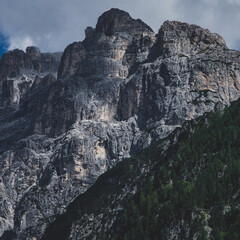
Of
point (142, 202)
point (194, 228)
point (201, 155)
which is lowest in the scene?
point (194, 228)

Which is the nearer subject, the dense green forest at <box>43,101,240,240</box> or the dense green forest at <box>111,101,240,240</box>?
the dense green forest at <box>111,101,240,240</box>

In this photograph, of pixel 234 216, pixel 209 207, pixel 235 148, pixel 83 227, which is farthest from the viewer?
pixel 83 227

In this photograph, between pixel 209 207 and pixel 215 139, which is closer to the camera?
pixel 209 207

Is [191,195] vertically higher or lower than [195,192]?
lower

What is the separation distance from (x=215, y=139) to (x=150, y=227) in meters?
36.7

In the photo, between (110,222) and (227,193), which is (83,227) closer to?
(110,222)

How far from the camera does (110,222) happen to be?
7323 inches

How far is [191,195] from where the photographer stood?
164125mm

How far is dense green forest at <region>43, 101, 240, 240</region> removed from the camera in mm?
150375

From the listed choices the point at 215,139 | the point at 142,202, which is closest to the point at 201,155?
the point at 215,139

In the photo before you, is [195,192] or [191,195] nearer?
[191,195]

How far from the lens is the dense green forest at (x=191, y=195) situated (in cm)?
15038

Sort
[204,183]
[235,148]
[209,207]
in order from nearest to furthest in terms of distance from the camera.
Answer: [209,207]
[204,183]
[235,148]

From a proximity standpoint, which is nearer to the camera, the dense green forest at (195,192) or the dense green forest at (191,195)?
the dense green forest at (195,192)
